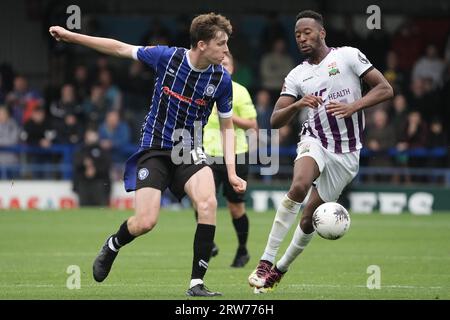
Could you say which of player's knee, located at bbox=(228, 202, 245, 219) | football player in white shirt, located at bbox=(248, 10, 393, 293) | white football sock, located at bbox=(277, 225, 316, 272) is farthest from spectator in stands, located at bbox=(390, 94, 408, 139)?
white football sock, located at bbox=(277, 225, 316, 272)

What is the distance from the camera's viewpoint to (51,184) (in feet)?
75.5

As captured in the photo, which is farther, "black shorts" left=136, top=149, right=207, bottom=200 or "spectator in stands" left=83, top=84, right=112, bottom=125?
"spectator in stands" left=83, top=84, right=112, bottom=125

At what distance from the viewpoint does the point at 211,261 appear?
13789 mm

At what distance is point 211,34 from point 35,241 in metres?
7.69

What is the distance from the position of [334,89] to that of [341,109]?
0.49 meters

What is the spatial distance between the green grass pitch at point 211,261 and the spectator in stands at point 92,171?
851mm

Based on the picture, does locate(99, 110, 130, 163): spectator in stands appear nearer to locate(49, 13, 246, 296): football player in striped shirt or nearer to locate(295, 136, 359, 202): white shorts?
locate(295, 136, 359, 202): white shorts

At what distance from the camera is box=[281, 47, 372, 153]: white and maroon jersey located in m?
10.4

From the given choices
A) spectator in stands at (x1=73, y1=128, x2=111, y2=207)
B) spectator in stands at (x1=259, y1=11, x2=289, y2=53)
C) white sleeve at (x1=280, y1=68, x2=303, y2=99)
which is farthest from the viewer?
spectator in stands at (x1=259, y1=11, x2=289, y2=53)

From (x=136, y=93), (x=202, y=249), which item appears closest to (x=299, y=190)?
(x=202, y=249)

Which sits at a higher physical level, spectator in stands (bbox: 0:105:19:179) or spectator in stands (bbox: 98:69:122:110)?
spectator in stands (bbox: 98:69:122:110)

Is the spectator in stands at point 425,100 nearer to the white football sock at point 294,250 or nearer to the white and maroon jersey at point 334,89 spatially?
the white and maroon jersey at point 334,89

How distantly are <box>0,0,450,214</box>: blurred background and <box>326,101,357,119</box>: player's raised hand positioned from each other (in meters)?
12.3
